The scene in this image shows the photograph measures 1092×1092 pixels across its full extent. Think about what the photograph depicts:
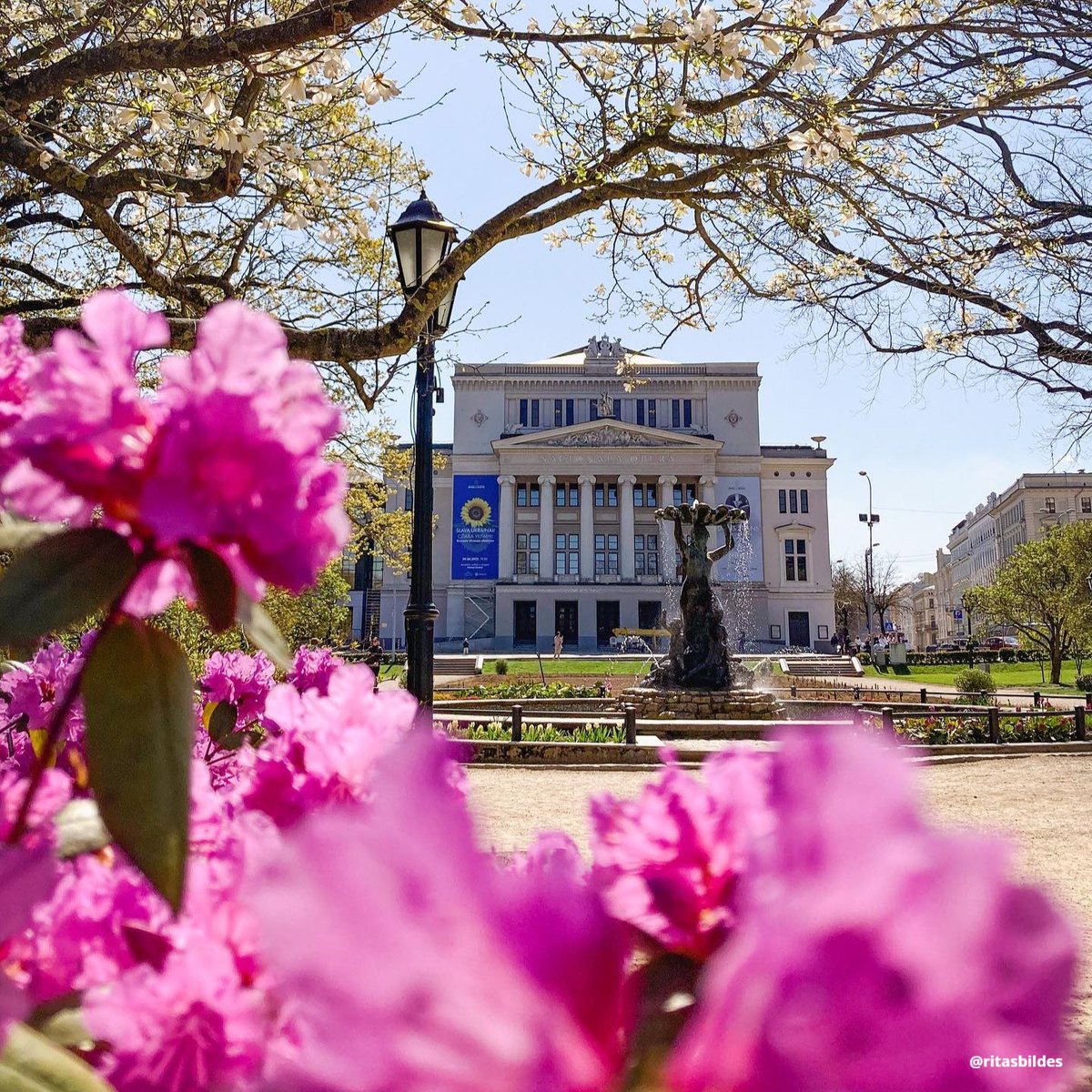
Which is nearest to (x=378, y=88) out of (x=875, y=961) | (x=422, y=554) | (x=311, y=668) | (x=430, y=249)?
(x=430, y=249)

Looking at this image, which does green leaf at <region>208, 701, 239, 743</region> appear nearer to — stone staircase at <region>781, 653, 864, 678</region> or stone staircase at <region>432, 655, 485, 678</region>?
stone staircase at <region>432, 655, 485, 678</region>

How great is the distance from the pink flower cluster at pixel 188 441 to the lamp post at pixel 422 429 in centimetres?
501

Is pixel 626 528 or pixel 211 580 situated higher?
pixel 626 528

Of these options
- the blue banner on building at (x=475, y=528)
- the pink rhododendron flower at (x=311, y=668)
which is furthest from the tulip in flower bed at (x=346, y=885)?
the blue banner on building at (x=475, y=528)

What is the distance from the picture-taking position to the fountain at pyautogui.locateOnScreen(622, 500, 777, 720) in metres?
14.6

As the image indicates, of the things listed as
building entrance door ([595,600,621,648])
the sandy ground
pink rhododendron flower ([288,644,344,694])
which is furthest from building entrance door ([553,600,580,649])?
pink rhododendron flower ([288,644,344,694])

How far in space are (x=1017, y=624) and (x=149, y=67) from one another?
3436 centimetres

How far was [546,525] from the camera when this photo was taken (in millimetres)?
55250

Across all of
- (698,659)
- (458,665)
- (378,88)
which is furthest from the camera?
(458,665)

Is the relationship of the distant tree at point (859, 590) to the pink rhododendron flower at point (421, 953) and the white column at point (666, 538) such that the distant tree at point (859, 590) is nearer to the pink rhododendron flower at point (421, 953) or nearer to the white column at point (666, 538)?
the white column at point (666, 538)

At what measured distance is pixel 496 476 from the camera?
5525cm

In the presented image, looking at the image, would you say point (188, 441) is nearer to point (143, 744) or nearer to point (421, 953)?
point (143, 744)

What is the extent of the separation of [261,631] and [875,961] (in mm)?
512

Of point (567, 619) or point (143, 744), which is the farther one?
point (567, 619)
